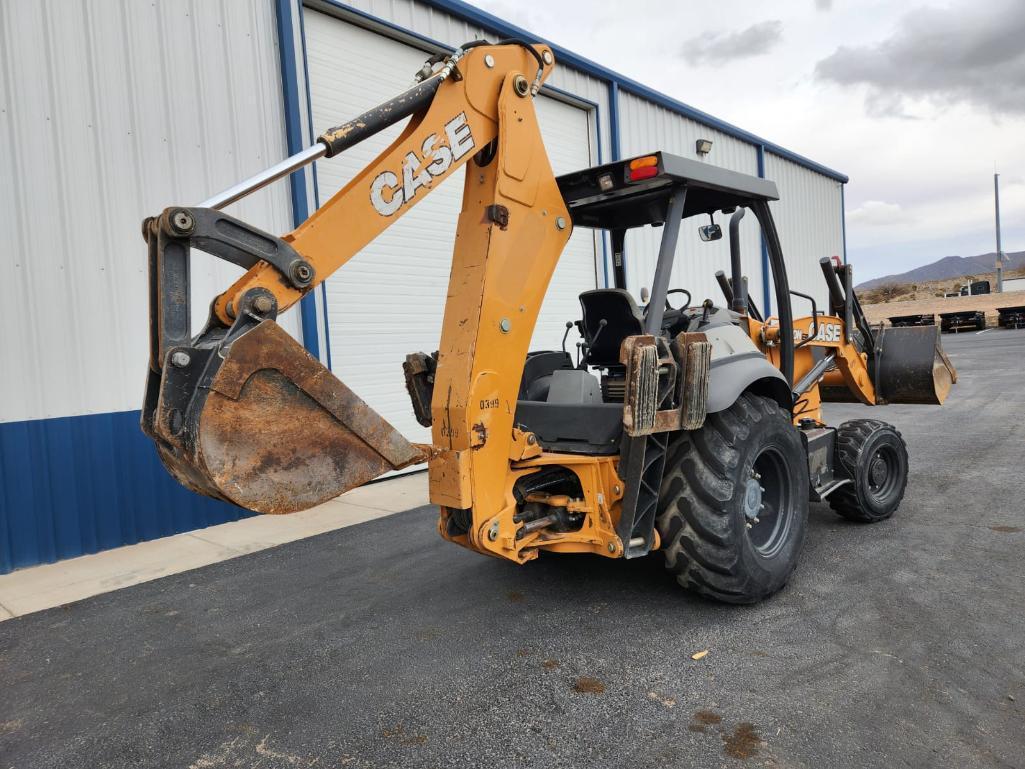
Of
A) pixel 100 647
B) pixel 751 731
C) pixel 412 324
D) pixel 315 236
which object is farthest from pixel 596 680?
pixel 412 324

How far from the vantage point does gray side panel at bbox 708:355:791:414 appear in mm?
3715

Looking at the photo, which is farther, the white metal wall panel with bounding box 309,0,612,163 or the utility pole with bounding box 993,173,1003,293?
the utility pole with bounding box 993,173,1003,293

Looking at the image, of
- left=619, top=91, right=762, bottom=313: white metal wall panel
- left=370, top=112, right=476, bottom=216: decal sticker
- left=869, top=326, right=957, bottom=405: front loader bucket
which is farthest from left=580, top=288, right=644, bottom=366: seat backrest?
left=619, top=91, right=762, bottom=313: white metal wall panel

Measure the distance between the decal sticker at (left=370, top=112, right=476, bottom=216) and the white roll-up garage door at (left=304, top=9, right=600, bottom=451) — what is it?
489 cm

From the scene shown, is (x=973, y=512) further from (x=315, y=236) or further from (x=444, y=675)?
(x=315, y=236)

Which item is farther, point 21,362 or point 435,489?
point 21,362

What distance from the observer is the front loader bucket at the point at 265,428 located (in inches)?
99.3

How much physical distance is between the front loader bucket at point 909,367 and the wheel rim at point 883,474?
681mm

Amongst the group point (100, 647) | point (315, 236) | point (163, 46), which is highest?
point (163, 46)

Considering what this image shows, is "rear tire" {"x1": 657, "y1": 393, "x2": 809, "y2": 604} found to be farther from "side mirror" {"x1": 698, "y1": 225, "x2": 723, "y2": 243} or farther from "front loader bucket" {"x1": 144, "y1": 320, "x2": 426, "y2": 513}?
"front loader bucket" {"x1": 144, "y1": 320, "x2": 426, "y2": 513}

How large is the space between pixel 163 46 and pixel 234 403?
5463 mm

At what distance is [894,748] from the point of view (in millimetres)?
2510

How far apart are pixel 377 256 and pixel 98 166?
3134mm

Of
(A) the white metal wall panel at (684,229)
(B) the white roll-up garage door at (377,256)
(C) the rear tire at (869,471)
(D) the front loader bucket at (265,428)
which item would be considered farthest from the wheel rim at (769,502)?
(A) the white metal wall panel at (684,229)
